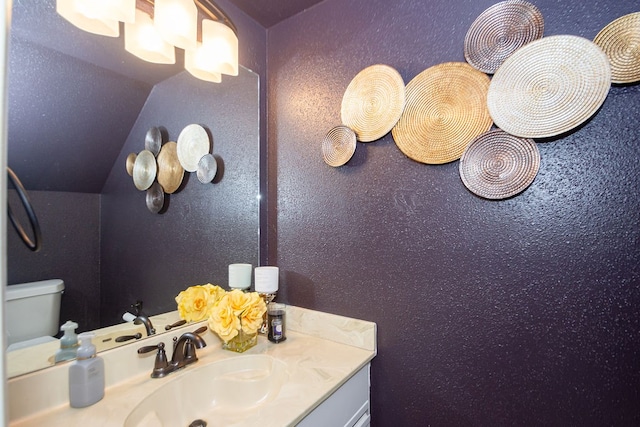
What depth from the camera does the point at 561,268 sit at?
0.81m

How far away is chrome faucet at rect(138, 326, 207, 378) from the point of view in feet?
3.00

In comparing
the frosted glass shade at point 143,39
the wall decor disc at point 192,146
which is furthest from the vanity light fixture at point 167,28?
the wall decor disc at point 192,146

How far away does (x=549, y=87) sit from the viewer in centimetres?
80

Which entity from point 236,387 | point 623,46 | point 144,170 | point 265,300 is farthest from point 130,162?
point 623,46

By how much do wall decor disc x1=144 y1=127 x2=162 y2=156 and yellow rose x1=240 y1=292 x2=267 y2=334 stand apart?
2.03 feet

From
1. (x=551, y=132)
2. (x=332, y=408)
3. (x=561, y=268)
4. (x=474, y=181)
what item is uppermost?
(x=551, y=132)

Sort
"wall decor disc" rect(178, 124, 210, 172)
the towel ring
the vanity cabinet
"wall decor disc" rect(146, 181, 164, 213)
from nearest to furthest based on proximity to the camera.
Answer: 1. the towel ring
2. the vanity cabinet
3. "wall decor disc" rect(146, 181, 164, 213)
4. "wall decor disc" rect(178, 124, 210, 172)

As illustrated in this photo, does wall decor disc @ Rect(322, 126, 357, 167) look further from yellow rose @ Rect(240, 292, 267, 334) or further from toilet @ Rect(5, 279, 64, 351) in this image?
toilet @ Rect(5, 279, 64, 351)

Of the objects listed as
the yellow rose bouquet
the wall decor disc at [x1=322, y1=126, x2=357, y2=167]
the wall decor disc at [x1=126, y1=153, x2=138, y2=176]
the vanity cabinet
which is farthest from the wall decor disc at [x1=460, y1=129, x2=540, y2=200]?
the wall decor disc at [x1=126, y1=153, x2=138, y2=176]

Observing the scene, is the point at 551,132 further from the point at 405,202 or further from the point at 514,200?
the point at 405,202

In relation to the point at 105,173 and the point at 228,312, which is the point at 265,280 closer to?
the point at 228,312

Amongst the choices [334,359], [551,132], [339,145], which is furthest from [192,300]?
[551,132]

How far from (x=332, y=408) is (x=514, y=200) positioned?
810 mm

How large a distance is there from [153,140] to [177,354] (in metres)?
0.72
